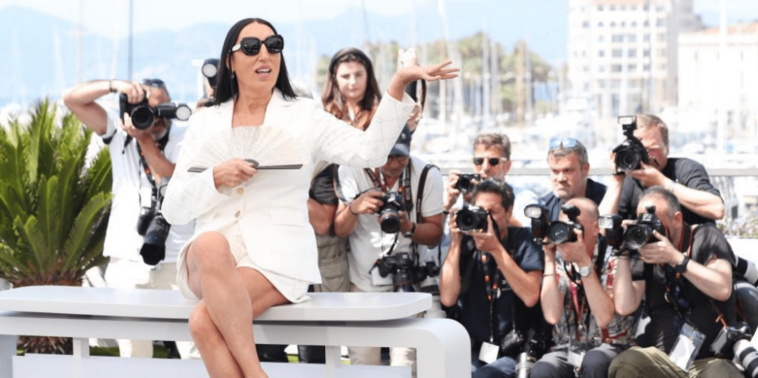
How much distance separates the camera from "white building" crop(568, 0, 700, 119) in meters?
52.7

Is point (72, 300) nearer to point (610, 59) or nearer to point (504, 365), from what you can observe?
point (504, 365)

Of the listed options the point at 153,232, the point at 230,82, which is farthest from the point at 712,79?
the point at 230,82

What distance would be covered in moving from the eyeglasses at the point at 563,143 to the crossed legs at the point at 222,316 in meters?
2.39

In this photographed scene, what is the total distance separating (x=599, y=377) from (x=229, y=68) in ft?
7.65

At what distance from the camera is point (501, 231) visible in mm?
5699

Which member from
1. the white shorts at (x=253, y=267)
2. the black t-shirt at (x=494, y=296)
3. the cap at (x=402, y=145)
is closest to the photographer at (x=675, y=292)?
the black t-shirt at (x=494, y=296)

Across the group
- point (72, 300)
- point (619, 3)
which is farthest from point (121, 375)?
point (619, 3)

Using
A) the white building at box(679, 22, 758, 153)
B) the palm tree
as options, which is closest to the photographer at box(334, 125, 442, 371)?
the palm tree

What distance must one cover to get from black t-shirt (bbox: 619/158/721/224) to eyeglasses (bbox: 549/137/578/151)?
0.34 metres

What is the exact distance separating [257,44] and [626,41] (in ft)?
166

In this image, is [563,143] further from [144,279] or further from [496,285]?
[144,279]

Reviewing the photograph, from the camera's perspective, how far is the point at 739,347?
5191 millimetres

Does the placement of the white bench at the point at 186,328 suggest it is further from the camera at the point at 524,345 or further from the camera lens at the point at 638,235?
the camera at the point at 524,345

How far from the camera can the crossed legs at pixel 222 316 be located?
3.86m
